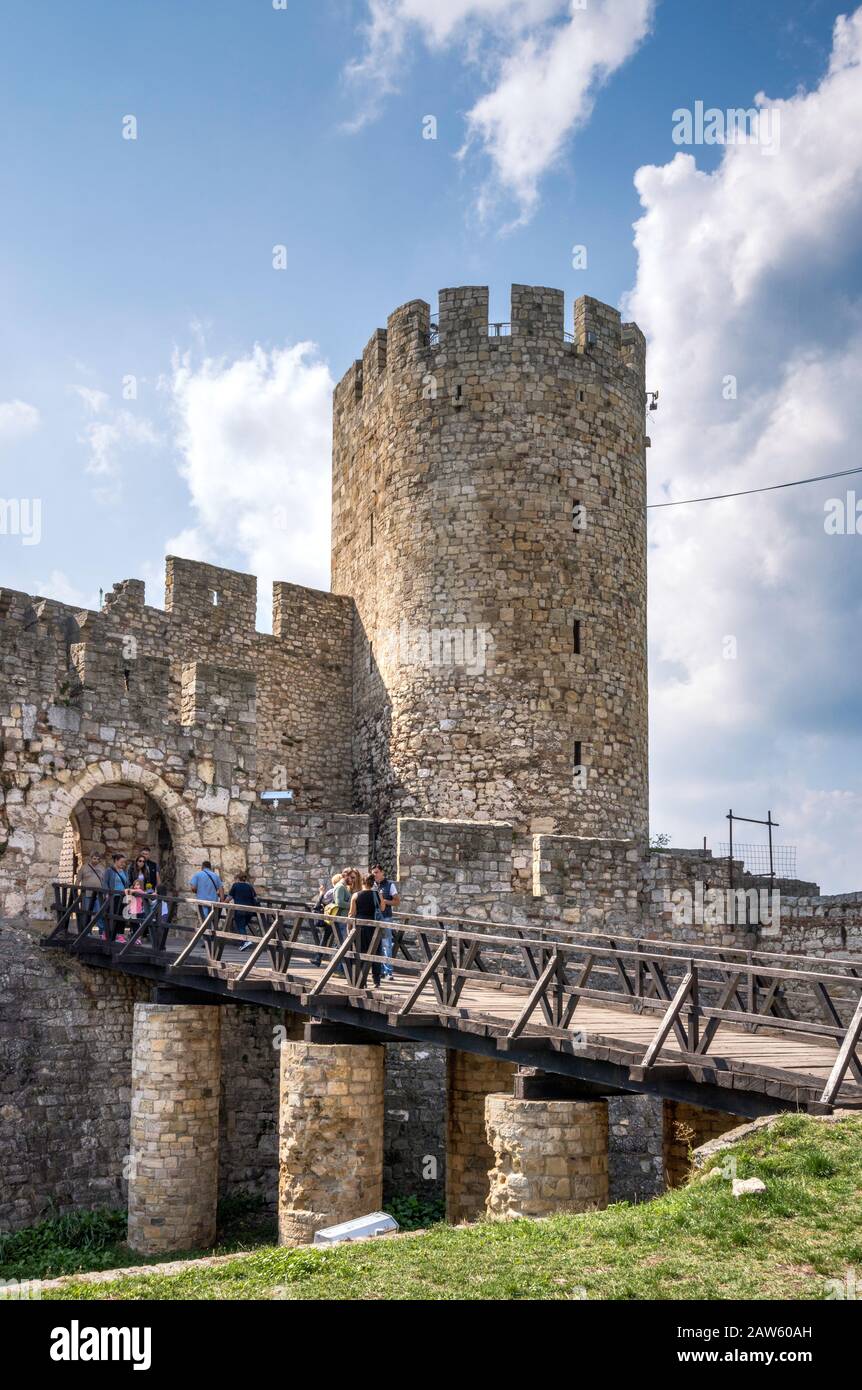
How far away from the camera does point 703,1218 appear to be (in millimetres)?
6625

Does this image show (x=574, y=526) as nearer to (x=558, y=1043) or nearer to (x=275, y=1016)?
(x=275, y=1016)

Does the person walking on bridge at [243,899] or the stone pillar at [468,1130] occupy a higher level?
the person walking on bridge at [243,899]

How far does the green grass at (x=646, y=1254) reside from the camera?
595 cm

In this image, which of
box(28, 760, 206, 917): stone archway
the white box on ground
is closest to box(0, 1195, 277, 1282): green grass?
the white box on ground

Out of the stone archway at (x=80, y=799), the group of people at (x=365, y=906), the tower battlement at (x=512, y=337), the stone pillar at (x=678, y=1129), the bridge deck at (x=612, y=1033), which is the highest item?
the tower battlement at (x=512, y=337)

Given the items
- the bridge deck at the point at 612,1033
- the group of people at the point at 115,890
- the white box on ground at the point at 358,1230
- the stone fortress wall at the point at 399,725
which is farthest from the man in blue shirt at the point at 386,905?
the white box on ground at the point at 358,1230

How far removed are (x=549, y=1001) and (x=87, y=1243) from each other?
5.67 m

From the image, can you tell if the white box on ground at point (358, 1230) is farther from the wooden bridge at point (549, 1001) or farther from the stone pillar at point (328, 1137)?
the wooden bridge at point (549, 1001)

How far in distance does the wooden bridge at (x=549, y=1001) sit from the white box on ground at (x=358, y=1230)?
4.60ft

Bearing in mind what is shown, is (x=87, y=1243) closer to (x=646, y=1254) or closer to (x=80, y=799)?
(x=80, y=799)

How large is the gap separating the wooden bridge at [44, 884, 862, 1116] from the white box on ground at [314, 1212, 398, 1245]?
140 centimetres
